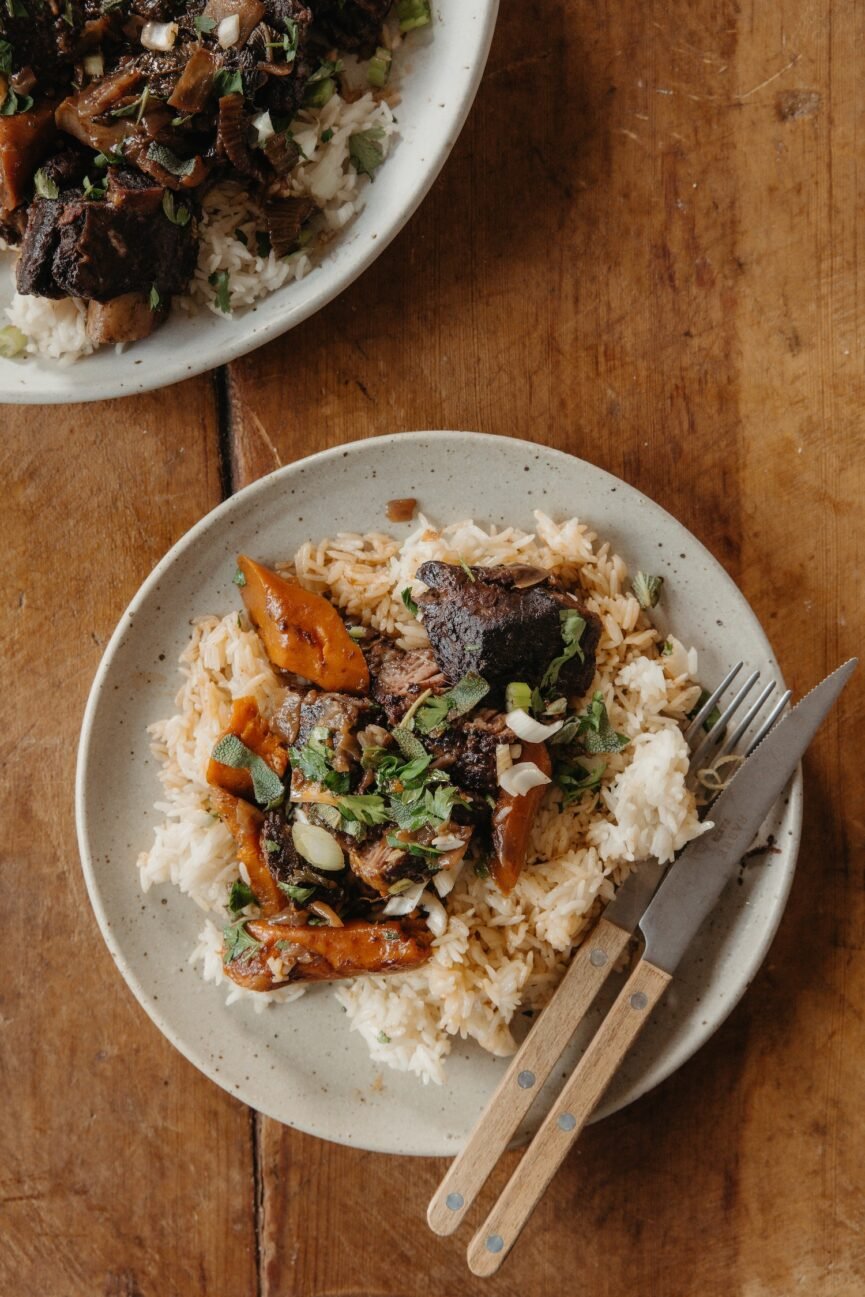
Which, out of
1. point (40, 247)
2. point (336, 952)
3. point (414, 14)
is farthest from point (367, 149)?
point (336, 952)

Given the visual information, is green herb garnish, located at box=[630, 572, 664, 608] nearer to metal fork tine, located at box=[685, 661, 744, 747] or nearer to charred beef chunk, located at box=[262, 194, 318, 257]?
metal fork tine, located at box=[685, 661, 744, 747]

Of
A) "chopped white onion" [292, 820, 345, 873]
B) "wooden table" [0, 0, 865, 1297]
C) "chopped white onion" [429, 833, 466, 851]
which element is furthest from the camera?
"wooden table" [0, 0, 865, 1297]

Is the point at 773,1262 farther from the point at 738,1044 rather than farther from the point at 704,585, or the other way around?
the point at 704,585

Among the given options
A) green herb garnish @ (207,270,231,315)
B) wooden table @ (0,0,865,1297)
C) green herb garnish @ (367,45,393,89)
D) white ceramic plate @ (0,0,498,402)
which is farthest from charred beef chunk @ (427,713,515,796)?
green herb garnish @ (367,45,393,89)

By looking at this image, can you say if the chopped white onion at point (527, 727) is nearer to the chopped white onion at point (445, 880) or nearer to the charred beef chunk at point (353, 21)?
the chopped white onion at point (445, 880)

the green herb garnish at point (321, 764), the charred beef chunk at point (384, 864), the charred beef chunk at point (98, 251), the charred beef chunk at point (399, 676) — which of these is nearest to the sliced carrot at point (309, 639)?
the charred beef chunk at point (399, 676)

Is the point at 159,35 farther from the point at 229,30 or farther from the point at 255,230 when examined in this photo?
the point at 255,230
